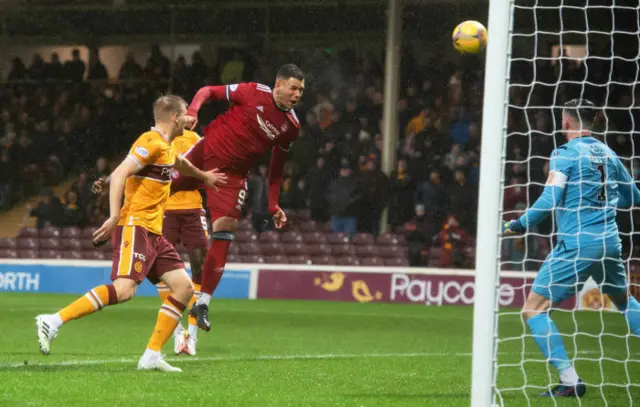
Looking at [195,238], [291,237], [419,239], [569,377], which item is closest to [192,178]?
[195,238]

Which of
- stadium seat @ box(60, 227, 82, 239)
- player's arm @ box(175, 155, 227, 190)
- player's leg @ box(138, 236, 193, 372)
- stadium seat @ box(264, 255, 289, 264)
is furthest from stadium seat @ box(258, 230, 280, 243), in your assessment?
player's leg @ box(138, 236, 193, 372)

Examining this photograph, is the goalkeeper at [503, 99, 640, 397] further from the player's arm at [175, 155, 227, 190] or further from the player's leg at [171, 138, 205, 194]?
the player's leg at [171, 138, 205, 194]

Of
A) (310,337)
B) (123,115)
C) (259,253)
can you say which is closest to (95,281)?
(259,253)

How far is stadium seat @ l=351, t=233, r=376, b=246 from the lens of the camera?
19516 mm

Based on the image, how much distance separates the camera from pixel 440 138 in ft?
66.1

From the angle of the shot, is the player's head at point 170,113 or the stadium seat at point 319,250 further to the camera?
the stadium seat at point 319,250

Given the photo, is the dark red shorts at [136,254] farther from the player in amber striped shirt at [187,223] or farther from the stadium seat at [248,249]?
the stadium seat at [248,249]

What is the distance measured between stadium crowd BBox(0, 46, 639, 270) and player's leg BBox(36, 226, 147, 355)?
10345mm

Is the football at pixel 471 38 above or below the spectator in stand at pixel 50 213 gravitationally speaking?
above

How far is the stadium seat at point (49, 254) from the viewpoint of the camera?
2091 centimetres

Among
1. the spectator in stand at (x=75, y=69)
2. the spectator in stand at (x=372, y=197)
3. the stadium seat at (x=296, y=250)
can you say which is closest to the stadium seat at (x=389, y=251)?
the spectator in stand at (x=372, y=197)

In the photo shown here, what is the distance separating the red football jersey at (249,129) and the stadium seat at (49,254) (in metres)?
12.4

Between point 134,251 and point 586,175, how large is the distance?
2876mm

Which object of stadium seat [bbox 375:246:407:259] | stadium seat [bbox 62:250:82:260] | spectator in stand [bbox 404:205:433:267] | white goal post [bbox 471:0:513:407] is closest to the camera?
white goal post [bbox 471:0:513:407]
